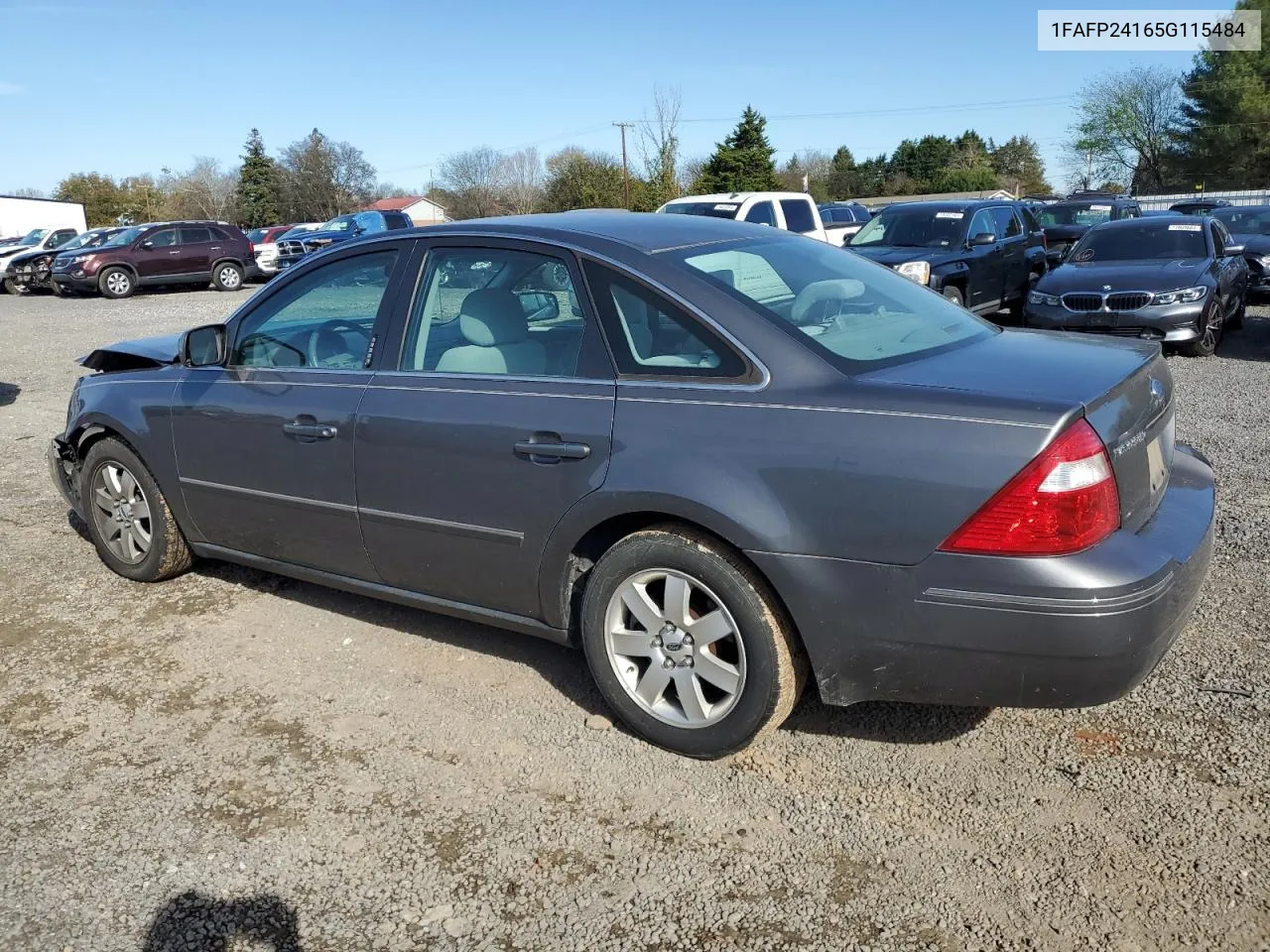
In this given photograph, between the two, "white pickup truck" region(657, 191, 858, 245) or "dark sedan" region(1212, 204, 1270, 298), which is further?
"dark sedan" region(1212, 204, 1270, 298)

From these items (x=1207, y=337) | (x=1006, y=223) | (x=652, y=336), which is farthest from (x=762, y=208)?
(x=652, y=336)

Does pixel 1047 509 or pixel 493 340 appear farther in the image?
pixel 493 340

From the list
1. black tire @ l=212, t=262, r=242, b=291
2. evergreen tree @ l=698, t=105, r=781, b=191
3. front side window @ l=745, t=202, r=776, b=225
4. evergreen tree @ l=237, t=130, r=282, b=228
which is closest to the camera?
front side window @ l=745, t=202, r=776, b=225

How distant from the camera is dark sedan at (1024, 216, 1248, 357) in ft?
34.7

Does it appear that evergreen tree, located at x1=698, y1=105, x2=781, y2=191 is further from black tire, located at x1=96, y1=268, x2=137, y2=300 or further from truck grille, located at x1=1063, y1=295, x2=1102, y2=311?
truck grille, located at x1=1063, y1=295, x2=1102, y2=311

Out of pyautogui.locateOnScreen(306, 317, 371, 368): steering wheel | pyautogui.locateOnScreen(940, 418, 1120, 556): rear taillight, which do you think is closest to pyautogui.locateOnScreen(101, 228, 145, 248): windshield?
pyautogui.locateOnScreen(306, 317, 371, 368): steering wheel

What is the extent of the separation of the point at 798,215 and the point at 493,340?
1178cm

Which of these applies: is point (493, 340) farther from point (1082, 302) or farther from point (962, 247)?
point (962, 247)

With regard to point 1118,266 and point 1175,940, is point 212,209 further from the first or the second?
point 1175,940

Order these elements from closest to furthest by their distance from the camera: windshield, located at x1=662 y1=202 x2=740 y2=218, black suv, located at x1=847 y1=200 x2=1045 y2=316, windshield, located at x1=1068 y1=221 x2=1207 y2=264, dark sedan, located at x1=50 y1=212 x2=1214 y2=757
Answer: dark sedan, located at x1=50 y1=212 x2=1214 y2=757 < windshield, located at x1=1068 y1=221 x2=1207 y2=264 < black suv, located at x1=847 y1=200 x2=1045 y2=316 < windshield, located at x1=662 y1=202 x2=740 y2=218

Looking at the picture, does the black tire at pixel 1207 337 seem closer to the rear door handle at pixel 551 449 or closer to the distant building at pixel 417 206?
the rear door handle at pixel 551 449

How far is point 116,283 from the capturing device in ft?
79.8

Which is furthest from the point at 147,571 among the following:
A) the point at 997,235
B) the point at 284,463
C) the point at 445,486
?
the point at 997,235

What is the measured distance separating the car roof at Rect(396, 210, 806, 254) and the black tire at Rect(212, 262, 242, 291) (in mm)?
23313
